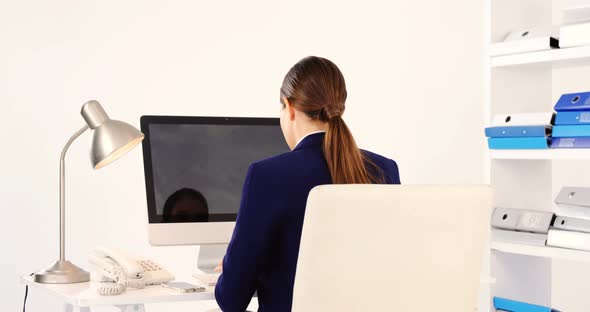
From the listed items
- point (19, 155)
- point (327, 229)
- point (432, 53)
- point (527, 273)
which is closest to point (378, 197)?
point (327, 229)

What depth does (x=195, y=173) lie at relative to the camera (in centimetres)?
265

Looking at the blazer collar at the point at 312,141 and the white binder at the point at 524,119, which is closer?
the blazer collar at the point at 312,141

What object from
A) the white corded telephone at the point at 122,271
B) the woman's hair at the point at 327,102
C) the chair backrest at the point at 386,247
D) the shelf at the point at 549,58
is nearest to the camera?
the chair backrest at the point at 386,247

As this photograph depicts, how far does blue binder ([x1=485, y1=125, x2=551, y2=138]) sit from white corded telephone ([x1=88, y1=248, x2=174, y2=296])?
131 cm

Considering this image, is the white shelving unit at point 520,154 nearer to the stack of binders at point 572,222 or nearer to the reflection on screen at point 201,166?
the stack of binders at point 572,222

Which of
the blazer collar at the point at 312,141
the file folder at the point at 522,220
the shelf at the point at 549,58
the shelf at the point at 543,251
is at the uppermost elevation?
the shelf at the point at 549,58

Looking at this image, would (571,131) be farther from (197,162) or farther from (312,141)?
(197,162)

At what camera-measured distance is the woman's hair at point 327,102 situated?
2053 millimetres

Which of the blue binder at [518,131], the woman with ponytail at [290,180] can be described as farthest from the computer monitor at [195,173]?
the blue binder at [518,131]

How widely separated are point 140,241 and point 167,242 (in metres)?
1.46

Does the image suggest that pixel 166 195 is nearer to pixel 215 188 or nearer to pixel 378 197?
pixel 215 188

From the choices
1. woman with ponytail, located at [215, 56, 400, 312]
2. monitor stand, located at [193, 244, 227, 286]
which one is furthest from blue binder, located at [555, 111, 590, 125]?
monitor stand, located at [193, 244, 227, 286]

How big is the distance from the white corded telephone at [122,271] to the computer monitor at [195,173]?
0.72ft

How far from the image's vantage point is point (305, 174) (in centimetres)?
196
